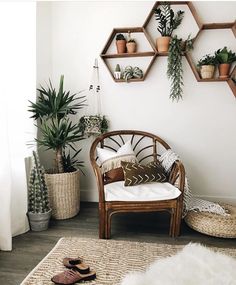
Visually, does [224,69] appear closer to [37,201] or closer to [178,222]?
[178,222]

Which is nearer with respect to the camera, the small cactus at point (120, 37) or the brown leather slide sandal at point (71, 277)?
the brown leather slide sandal at point (71, 277)

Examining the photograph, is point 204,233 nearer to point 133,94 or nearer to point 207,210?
point 207,210

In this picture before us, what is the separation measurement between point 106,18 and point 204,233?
245cm

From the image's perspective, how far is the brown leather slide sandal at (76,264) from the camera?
1.86m

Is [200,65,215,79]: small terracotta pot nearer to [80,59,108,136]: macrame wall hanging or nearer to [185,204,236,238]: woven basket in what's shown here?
[80,59,108,136]: macrame wall hanging

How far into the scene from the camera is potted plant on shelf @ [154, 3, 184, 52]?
9.77 ft

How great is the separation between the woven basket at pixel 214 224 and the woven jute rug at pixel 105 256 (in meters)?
0.21

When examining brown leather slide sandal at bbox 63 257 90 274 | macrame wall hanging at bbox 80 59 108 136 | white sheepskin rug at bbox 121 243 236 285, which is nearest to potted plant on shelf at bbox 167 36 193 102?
macrame wall hanging at bbox 80 59 108 136

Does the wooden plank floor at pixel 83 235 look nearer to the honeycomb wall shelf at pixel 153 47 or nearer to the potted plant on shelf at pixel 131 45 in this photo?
the honeycomb wall shelf at pixel 153 47

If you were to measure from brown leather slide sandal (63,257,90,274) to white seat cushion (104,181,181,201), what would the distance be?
23.0 inches

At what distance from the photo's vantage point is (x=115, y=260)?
80.5 inches

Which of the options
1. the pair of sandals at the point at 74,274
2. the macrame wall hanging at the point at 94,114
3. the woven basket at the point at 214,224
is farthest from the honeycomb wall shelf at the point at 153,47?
the pair of sandals at the point at 74,274

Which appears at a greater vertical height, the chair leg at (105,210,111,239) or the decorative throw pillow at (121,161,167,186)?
the decorative throw pillow at (121,161,167,186)

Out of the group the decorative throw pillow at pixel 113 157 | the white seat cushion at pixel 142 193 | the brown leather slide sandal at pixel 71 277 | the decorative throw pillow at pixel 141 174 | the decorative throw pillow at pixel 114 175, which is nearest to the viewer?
the brown leather slide sandal at pixel 71 277
